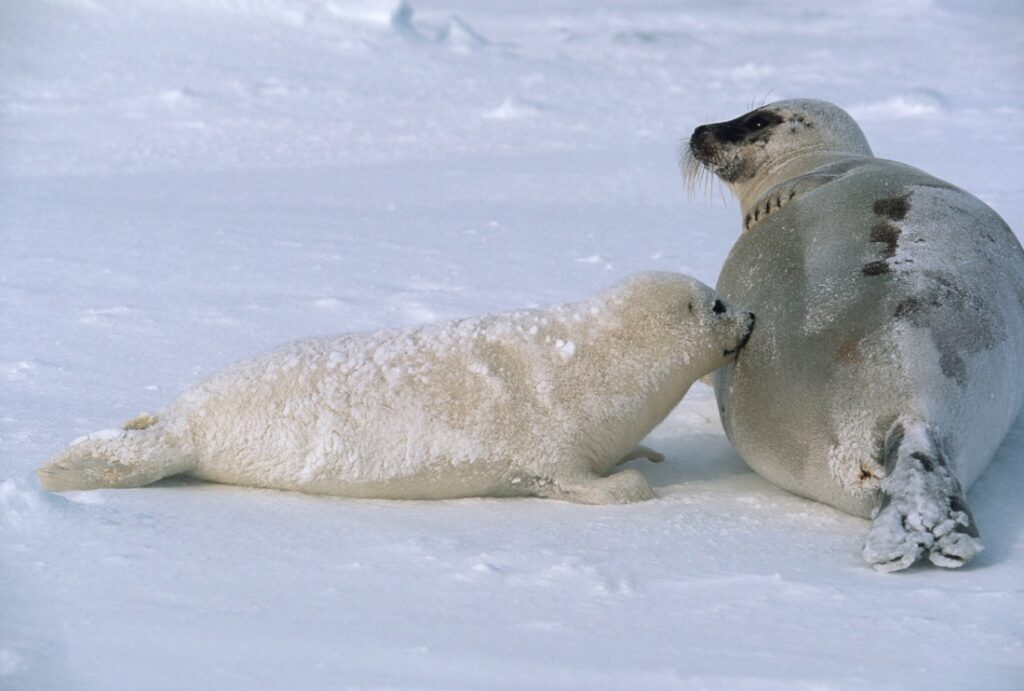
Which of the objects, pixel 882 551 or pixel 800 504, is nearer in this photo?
pixel 882 551

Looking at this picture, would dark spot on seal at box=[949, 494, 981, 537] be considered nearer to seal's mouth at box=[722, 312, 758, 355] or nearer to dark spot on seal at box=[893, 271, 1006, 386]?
dark spot on seal at box=[893, 271, 1006, 386]

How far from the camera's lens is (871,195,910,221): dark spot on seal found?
130 inches

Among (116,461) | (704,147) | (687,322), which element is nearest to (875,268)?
(687,322)

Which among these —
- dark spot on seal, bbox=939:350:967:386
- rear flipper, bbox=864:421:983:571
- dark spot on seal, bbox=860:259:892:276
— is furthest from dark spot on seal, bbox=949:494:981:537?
dark spot on seal, bbox=860:259:892:276

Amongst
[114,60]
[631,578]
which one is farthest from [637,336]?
[114,60]

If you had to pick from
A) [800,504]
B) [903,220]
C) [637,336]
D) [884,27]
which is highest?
[884,27]

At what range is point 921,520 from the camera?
2484 mm

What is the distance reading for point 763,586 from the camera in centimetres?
238

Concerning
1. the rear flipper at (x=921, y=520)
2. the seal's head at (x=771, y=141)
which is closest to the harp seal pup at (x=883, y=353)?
the rear flipper at (x=921, y=520)

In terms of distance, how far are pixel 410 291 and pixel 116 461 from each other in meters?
1.89

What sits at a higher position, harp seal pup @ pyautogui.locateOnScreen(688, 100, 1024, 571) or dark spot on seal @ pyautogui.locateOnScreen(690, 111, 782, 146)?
dark spot on seal @ pyautogui.locateOnScreen(690, 111, 782, 146)

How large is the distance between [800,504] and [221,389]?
4.35ft

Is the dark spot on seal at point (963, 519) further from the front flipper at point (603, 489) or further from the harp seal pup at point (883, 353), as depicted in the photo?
the front flipper at point (603, 489)

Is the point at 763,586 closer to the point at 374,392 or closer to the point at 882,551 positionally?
the point at 882,551
